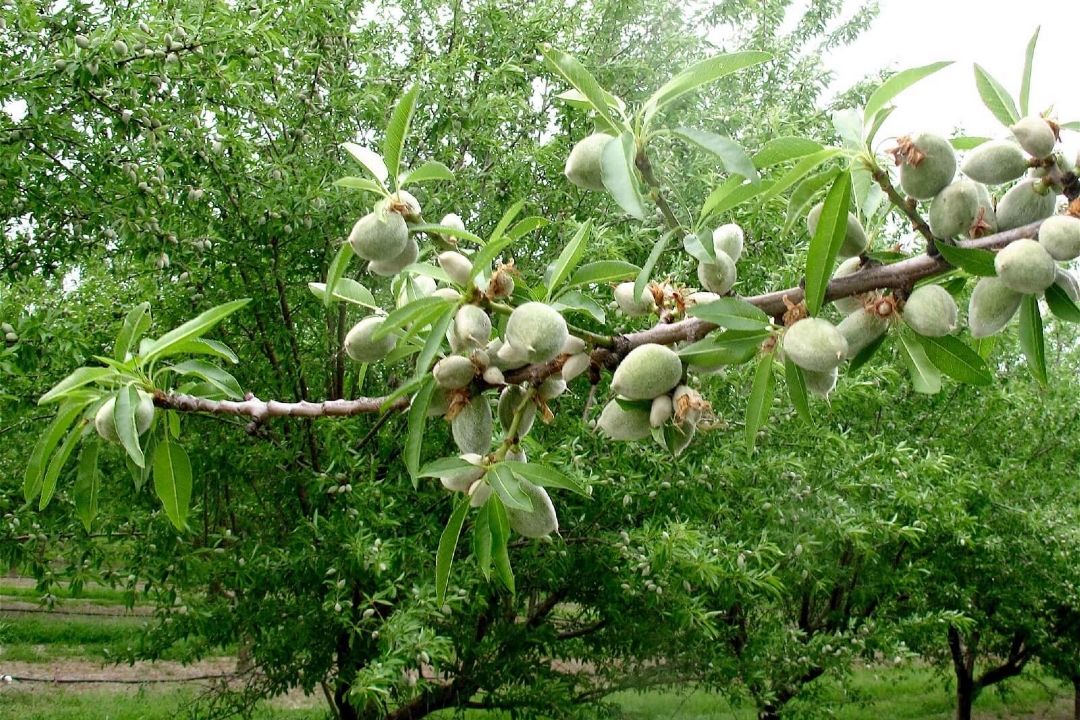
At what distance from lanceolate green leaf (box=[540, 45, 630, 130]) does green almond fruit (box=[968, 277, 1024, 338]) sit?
1.11ft

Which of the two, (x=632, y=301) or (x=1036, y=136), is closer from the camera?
(x=1036, y=136)

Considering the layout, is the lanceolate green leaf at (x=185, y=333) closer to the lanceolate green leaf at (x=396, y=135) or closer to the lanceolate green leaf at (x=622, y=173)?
the lanceolate green leaf at (x=396, y=135)

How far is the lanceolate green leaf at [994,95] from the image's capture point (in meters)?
0.78

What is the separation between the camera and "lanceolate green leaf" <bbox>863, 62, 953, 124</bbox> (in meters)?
0.73

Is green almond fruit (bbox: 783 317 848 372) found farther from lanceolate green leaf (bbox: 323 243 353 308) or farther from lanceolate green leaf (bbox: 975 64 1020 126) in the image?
lanceolate green leaf (bbox: 323 243 353 308)

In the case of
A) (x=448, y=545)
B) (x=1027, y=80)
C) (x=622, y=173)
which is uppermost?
(x=1027, y=80)

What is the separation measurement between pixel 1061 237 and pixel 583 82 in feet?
1.30

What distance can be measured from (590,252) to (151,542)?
224 centimetres

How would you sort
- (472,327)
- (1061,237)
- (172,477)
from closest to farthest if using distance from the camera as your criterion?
(1061,237) < (472,327) < (172,477)

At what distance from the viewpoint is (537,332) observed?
71 centimetres

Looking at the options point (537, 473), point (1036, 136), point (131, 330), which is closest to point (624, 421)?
point (537, 473)

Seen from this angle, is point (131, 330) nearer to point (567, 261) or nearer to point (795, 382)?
point (567, 261)

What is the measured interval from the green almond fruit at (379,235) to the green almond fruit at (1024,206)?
0.54 m

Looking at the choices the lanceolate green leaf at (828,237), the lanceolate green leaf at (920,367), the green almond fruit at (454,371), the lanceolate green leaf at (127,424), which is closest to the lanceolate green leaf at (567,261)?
the green almond fruit at (454,371)
